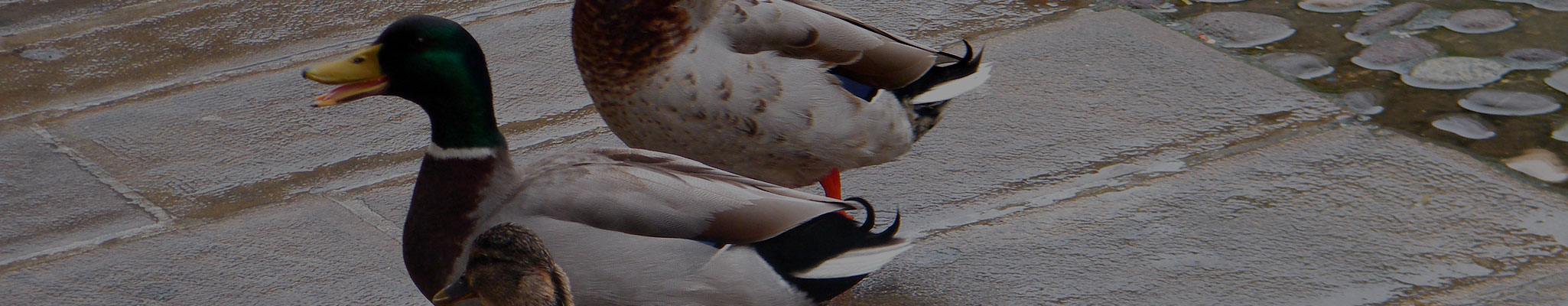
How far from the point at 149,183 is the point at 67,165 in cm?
31

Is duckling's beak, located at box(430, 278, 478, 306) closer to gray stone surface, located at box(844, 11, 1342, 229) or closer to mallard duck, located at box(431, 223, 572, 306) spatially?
mallard duck, located at box(431, 223, 572, 306)

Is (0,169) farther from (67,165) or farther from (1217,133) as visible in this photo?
(1217,133)

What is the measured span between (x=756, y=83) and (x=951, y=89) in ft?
1.93

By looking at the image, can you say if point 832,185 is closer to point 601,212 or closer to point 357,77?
point 601,212

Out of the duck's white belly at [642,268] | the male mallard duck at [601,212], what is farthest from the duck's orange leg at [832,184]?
the duck's white belly at [642,268]

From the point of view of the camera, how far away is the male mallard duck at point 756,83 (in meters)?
3.09

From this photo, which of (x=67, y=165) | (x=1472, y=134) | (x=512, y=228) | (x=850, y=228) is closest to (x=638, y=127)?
(x=850, y=228)

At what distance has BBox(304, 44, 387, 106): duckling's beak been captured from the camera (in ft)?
9.12

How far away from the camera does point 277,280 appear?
3.37 m

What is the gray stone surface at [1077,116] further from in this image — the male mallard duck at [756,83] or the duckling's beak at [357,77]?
the duckling's beak at [357,77]

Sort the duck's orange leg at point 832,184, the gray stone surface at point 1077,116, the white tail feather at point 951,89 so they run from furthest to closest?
the gray stone surface at point 1077,116, the duck's orange leg at point 832,184, the white tail feather at point 951,89

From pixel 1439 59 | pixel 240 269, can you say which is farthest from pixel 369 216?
pixel 1439 59

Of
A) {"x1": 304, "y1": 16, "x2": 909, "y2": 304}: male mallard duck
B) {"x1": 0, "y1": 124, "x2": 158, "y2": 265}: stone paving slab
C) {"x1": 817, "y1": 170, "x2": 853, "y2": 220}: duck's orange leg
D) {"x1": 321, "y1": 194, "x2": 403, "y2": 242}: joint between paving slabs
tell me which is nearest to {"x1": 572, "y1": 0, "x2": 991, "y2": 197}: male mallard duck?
{"x1": 817, "y1": 170, "x2": 853, "y2": 220}: duck's orange leg

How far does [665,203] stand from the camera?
8.75ft
